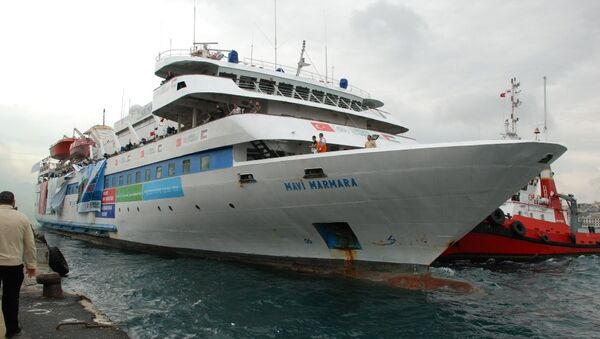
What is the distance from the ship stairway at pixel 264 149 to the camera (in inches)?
513

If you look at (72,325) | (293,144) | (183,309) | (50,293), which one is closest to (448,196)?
(293,144)

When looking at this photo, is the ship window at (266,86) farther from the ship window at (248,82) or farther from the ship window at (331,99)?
the ship window at (331,99)

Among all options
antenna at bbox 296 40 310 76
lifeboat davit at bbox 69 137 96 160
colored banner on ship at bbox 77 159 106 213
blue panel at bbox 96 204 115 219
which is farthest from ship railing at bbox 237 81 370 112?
lifeboat davit at bbox 69 137 96 160

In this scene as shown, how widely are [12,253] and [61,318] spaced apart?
2.02 metres

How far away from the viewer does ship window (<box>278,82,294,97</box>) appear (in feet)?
55.4

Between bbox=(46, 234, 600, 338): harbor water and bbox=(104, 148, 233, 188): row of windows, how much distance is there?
3.41 m

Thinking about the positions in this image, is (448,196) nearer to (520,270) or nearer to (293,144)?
(293,144)

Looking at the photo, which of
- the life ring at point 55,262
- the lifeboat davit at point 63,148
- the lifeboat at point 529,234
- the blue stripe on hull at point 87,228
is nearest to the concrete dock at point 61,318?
the life ring at point 55,262

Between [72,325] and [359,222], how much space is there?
23.3 feet

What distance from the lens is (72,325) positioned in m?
6.31

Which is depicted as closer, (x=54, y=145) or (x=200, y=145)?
(x=200, y=145)

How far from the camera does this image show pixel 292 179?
38.3 feet

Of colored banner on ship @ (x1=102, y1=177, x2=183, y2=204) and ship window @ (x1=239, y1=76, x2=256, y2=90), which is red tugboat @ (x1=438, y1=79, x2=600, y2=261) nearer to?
ship window @ (x1=239, y1=76, x2=256, y2=90)

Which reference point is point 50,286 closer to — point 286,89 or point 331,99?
point 286,89
